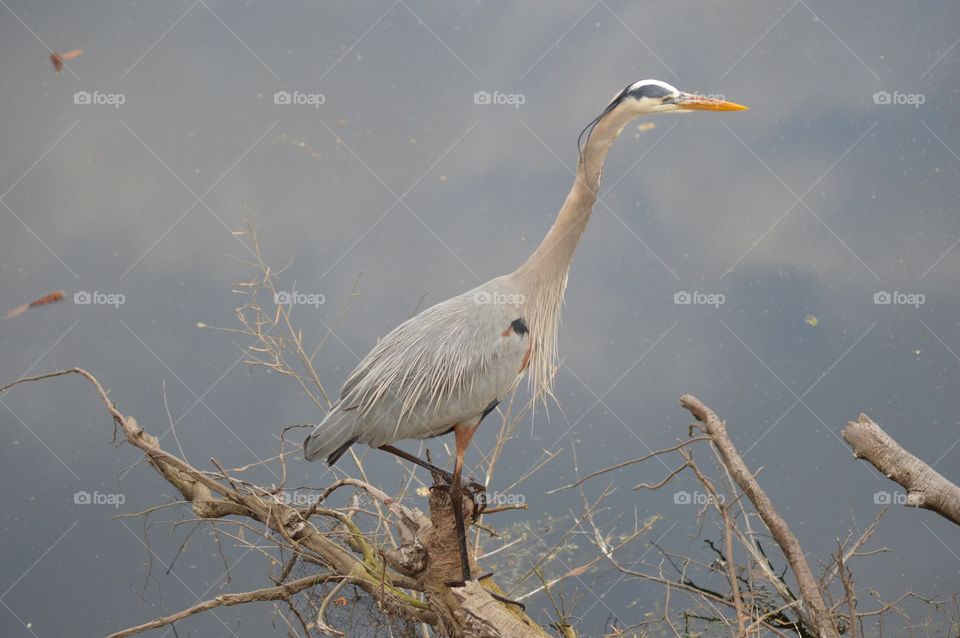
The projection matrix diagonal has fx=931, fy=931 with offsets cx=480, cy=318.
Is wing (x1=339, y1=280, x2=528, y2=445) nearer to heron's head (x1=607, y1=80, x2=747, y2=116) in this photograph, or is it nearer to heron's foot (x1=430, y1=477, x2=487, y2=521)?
heron's foot (x1=430, y1=477, x2=487, y2=521)

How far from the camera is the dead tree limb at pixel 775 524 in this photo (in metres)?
3.36

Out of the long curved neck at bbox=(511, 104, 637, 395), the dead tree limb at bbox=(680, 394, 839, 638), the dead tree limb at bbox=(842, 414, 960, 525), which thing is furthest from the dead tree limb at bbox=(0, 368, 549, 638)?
the dead tree limb at bbox=(842, 414, 960, 525)

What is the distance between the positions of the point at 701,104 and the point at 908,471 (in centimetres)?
155

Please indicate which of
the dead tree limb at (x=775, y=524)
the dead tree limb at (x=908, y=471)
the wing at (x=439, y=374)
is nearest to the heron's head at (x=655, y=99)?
the wing at (x=439, y=374)

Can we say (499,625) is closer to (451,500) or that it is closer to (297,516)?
(451,500)

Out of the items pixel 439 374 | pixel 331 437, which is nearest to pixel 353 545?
pixel 331 437

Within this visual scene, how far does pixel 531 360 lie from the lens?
3824mm

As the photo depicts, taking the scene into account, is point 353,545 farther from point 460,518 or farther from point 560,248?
point 560,248

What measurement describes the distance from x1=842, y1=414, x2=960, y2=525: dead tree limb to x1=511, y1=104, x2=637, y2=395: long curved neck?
1210mm

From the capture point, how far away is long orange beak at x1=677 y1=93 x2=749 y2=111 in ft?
11.7

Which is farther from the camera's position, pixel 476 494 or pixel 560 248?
pixel 560 248

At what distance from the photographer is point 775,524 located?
140 inches

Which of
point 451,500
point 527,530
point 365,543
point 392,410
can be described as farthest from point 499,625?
point 527,530

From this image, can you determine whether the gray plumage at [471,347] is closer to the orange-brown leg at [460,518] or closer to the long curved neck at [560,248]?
the long curved neck at [560,248]
